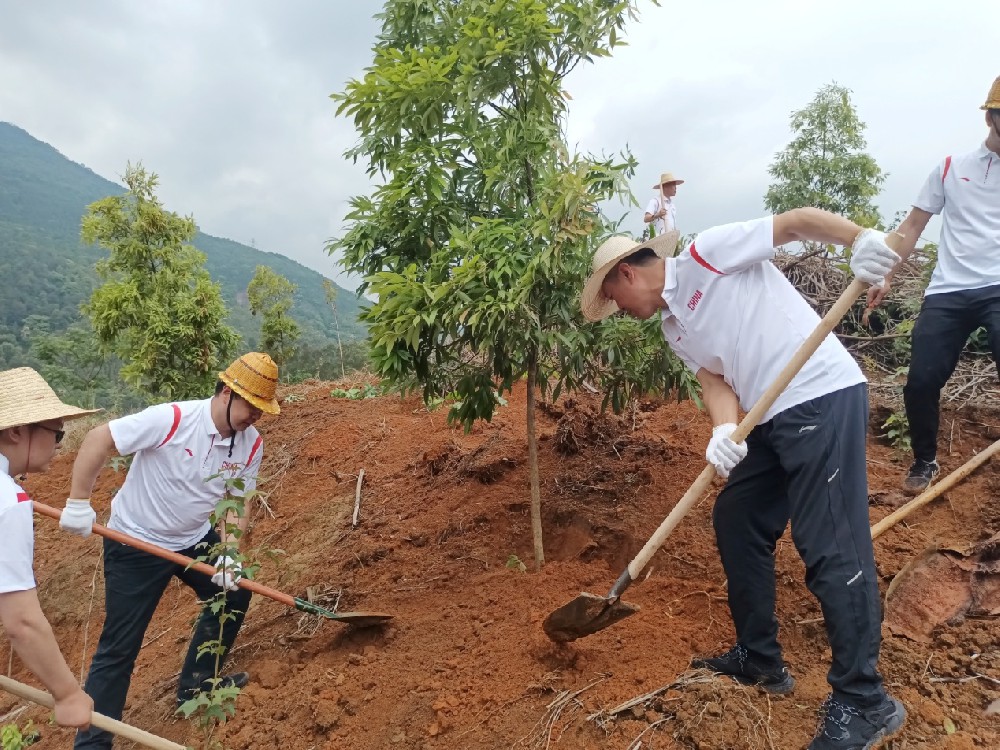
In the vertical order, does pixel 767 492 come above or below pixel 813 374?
below

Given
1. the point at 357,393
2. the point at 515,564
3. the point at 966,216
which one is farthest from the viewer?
the point at 357,393

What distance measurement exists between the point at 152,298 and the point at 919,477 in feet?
27.3

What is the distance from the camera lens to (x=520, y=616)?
3332 millimetres

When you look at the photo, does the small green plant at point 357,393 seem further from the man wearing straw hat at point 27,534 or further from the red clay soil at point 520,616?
the man wearing straw hat at point 27,534

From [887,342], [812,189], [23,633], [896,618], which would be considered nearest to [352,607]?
[23,633]

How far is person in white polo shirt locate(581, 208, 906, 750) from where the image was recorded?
2.09 m

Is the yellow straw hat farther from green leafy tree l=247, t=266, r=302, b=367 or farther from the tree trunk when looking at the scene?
green leafy tree l=247, t=266, r=302, b=367

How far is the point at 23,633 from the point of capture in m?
2.01

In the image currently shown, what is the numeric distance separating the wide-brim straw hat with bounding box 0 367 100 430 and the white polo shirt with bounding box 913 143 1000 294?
4.13 m

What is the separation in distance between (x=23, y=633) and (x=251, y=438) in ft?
5.15

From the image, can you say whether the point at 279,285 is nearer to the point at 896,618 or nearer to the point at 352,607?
the point at 352,607

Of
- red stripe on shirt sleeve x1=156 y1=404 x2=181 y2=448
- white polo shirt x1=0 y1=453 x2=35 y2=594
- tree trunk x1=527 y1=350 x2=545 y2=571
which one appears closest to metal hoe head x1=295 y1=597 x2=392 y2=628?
tree trunk x1=527 y1=350 x2=545 y2=571

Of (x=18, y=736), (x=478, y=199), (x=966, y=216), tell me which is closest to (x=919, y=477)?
(x=966, y=216)

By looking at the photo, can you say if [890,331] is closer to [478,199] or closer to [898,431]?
[898,431]
